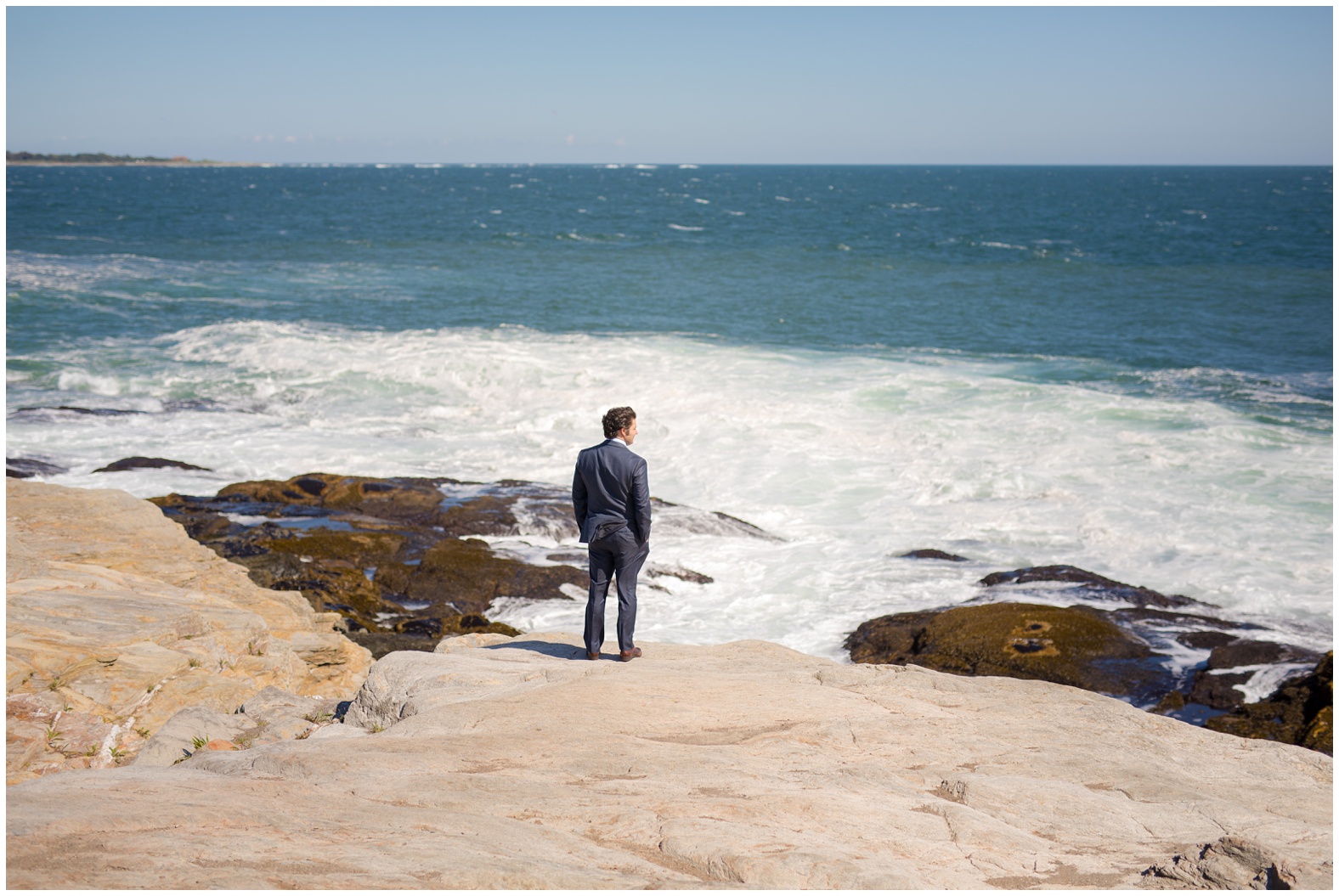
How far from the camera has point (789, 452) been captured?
18188mm

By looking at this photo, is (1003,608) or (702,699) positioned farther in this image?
(1003,608)

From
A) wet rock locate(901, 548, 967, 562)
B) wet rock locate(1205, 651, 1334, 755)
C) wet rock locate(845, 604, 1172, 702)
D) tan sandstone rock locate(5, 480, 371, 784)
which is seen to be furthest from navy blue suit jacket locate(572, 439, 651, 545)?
wet rock locate(901, 548, 967, 562)

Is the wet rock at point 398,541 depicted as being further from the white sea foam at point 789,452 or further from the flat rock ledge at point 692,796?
the flat rock ledge at point 692,796

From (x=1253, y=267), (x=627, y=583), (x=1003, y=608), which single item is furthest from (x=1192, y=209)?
(x=627, y=583)

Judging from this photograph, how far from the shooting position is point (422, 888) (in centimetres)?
350

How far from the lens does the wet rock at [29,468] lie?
1473cm

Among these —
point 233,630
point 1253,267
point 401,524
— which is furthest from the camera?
point 1253,267

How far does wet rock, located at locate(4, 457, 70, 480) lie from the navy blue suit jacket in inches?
486

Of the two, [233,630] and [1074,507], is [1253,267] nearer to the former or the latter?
[1074,507]

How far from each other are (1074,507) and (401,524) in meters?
10.6

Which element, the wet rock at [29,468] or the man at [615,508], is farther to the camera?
the wet rock at [29,468]

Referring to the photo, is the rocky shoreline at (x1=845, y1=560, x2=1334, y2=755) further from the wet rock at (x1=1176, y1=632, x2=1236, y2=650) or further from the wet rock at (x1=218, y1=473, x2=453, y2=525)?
the wet rock at (x1=218, y1=473, x2=453, y2=525)

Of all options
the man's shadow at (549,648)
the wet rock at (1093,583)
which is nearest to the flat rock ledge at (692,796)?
the man's shadow at (549,648)

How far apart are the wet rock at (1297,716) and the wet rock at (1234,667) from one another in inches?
8.5
